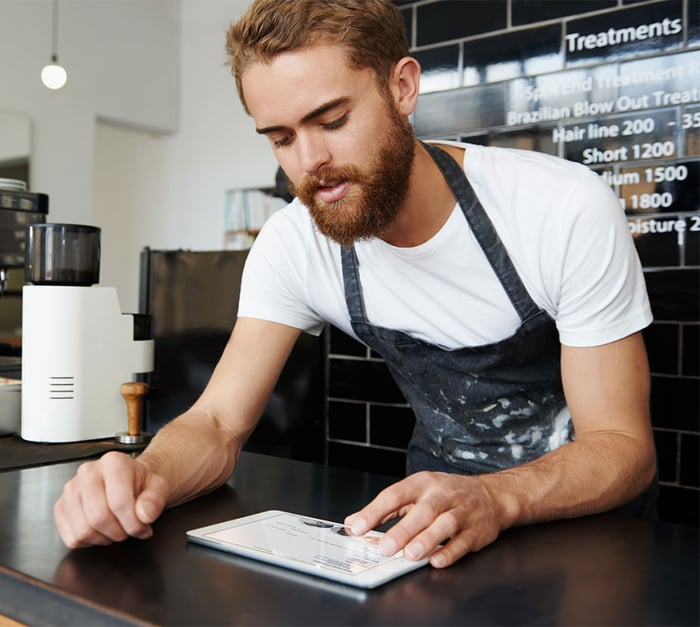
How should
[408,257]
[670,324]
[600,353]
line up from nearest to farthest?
[600,353], [408,257], [670,324]

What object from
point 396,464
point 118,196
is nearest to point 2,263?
point 396,464

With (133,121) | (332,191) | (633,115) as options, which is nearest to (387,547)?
(332,191)

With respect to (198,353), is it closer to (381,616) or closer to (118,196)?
(381,616)

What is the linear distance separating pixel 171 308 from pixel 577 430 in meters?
1.70

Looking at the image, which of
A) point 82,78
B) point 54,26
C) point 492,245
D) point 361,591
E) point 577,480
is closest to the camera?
point 361,591

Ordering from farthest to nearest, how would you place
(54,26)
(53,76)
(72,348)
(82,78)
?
(82,78) < (54,26) < (53,76) < (72,348)

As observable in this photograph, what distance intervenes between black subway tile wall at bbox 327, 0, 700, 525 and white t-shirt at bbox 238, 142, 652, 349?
2.96 ft

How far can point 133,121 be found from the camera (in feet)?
17.4

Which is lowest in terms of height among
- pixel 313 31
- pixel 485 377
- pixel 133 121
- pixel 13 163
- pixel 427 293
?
pixel 485 377

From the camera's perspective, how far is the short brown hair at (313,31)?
112cm

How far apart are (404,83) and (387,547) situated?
0.78 m

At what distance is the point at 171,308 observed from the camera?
2.60 m

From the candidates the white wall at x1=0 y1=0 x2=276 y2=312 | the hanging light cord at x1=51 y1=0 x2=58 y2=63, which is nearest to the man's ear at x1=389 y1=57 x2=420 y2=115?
the white wall at x1=0 y1=0 x2=276 y2=312

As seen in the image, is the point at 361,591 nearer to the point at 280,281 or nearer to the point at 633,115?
the point at 280,281
